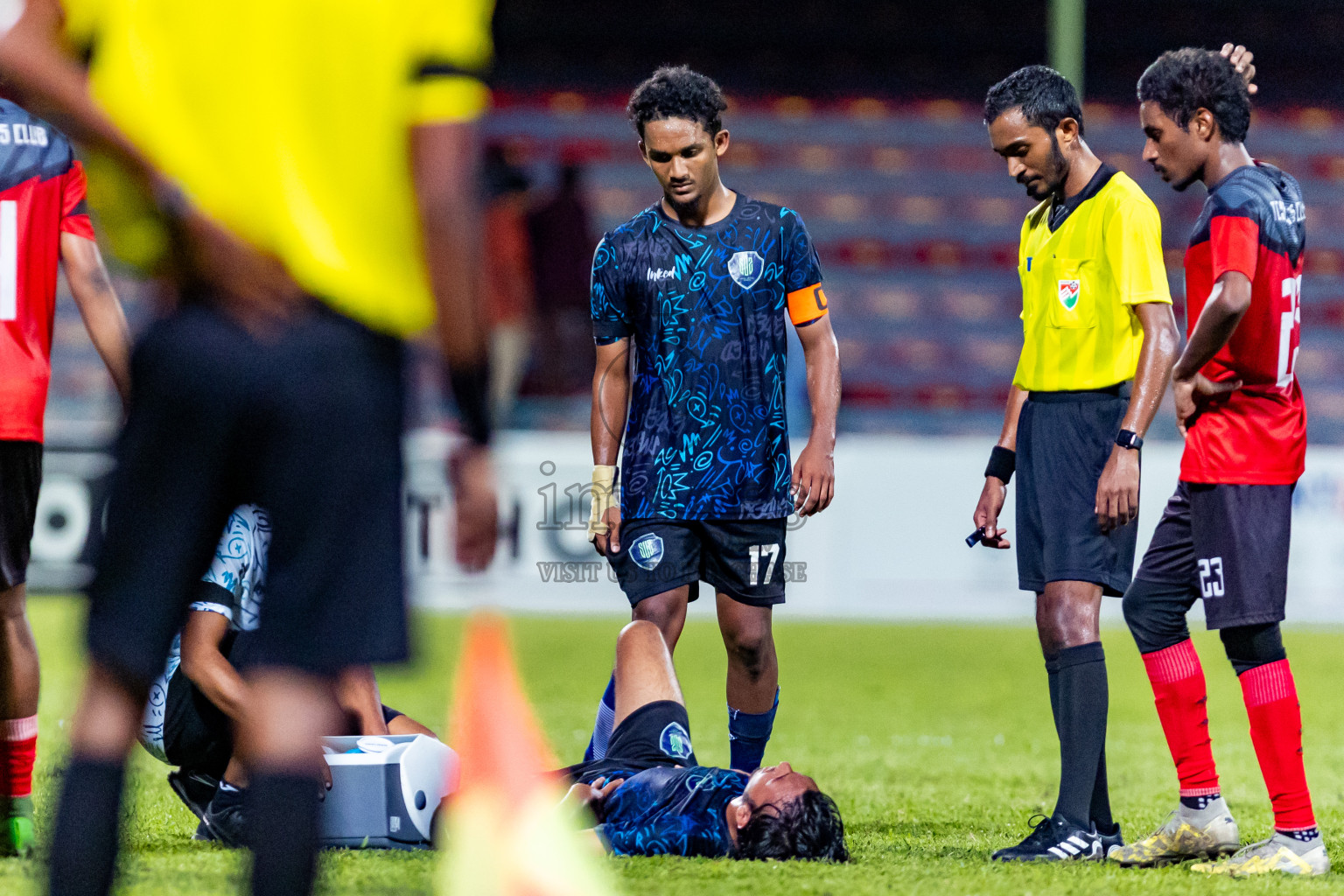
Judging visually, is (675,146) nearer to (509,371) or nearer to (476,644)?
(476,644)

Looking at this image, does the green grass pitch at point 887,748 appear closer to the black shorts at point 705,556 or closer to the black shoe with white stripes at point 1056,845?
the black shoe with white stripes at point 1056,845

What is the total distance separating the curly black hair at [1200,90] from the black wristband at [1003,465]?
0.97 metres

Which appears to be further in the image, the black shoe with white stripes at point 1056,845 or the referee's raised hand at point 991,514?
the referee's raised hand at point 991,514

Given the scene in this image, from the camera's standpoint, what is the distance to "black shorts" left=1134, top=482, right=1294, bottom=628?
374 cm

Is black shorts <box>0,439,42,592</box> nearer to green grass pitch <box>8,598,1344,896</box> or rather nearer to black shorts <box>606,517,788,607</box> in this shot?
green grass pitch <box>8,598,1344,896</box>

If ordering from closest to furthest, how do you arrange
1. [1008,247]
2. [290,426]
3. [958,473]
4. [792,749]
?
[290,426] < [792,749] < [958,473] < [1008,247]

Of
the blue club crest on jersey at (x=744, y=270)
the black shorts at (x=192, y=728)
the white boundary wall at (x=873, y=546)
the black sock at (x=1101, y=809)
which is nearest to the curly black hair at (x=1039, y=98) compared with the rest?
the blue club crest on jersey at (x=744, y=270)

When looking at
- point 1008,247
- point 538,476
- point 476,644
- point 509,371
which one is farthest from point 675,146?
point 1008,247

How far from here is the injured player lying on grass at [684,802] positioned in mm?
3596

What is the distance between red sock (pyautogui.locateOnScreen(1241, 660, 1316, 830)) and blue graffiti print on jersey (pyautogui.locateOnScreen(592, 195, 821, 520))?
1.33m

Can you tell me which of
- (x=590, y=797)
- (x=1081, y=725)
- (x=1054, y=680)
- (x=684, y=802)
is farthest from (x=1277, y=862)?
(x=590, y=797)

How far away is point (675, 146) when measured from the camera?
4348 mm

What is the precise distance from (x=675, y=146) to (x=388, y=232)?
2.41 m

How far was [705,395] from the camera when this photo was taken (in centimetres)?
438
